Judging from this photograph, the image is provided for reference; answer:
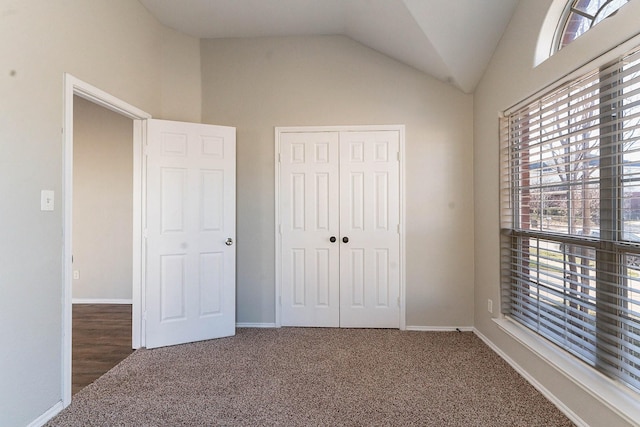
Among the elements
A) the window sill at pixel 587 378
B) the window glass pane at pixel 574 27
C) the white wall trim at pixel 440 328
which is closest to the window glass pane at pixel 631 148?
the window glass pane at pixel 574 27

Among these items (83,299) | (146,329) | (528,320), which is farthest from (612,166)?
(83,299)

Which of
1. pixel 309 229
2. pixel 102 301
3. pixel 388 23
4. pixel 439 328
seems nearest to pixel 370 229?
pixel 309 229

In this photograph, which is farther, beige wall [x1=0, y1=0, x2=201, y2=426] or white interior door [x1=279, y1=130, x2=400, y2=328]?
white interior door [x1=279, y1=130, x2=400, y2=328]

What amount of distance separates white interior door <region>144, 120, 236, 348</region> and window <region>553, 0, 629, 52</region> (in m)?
2.78

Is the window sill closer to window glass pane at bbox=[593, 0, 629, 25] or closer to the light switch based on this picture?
window glass pane at bbox=[593, 0, 629, 25]

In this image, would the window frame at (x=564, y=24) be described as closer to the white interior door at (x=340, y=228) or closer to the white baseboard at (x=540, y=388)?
the white interior door at (x=340, y=228)

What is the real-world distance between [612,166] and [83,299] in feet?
18.3

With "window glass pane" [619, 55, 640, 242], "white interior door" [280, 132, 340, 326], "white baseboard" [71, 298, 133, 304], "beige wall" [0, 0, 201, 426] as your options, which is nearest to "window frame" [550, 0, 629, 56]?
"window glass pane" [619, 55, 640, 242]

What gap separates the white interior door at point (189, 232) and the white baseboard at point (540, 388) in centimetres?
246

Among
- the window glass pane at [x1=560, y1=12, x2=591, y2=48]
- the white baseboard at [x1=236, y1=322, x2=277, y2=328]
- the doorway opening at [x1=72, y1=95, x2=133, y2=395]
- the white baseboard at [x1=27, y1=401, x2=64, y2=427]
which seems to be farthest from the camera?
the doorway opening at [x1=72, y1=95, x2=133, y2=395]

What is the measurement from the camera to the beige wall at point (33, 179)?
1779 millimetres

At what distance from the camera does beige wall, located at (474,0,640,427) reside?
1.78 meters

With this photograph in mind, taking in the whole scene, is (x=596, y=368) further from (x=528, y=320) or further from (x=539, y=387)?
(x=528, y=320)

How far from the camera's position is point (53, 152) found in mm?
2074
